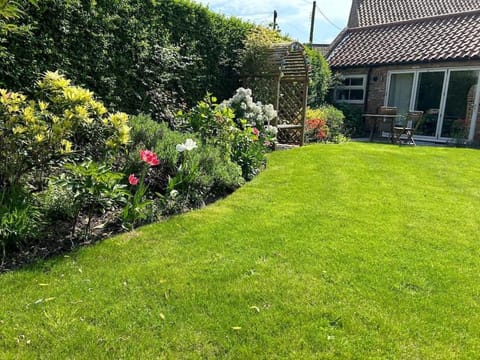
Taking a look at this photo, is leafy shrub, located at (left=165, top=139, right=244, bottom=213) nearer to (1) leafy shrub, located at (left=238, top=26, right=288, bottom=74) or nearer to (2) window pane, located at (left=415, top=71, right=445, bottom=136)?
(1) leafy shrub, located at (left=238, top=26, right=288, bottom=74)

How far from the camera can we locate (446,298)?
8.93ft

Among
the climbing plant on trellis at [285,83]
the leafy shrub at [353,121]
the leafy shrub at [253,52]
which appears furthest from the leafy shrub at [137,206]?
the leafy shrub at [353,121]

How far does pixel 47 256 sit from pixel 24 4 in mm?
3366

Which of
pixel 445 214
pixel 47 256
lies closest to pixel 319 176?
pixel 445 214

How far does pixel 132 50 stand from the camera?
21.3 feet

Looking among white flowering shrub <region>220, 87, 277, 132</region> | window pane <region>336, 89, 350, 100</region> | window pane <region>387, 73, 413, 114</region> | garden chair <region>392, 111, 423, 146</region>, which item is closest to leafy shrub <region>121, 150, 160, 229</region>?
white flowering shrub <region>220, 87, 277, 132</region>

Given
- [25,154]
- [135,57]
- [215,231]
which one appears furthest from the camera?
[135,57]

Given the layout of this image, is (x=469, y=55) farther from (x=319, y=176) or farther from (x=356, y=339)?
(x=356, y=339)

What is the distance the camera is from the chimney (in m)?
20.6

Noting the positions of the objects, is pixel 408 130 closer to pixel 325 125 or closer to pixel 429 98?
pixel 325 125

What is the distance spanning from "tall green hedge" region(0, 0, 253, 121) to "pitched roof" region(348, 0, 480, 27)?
1281 centimetres

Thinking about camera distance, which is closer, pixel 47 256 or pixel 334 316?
pixel 334 316

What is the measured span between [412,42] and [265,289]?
13.7 m

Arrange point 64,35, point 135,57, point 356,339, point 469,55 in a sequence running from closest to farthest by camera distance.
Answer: point 356,339 < point 64,35 < point 135,57 < point 469,55
